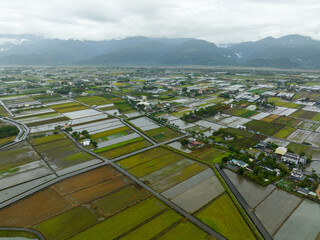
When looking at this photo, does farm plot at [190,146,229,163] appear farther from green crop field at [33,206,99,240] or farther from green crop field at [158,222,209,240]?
green crop field at [33,206,99,240]

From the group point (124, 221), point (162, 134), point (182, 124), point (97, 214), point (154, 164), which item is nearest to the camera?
point (124, 221)

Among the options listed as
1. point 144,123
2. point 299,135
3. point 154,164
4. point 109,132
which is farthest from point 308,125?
point 109,132

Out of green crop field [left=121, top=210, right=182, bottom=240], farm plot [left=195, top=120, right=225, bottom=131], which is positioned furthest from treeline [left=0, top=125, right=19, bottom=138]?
farm plot [left=195, top=120, right=225, bottom=131]

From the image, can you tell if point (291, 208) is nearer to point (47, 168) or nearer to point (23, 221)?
point (23, 221)

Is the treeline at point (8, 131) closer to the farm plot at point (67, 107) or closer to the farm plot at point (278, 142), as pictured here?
the farm plot at point (67, 107)

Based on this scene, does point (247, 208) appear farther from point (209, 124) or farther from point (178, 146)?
point (209, 124)

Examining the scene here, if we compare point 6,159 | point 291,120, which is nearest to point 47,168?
point 6,159

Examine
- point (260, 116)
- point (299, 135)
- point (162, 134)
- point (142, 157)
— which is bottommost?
point (142, 157)
